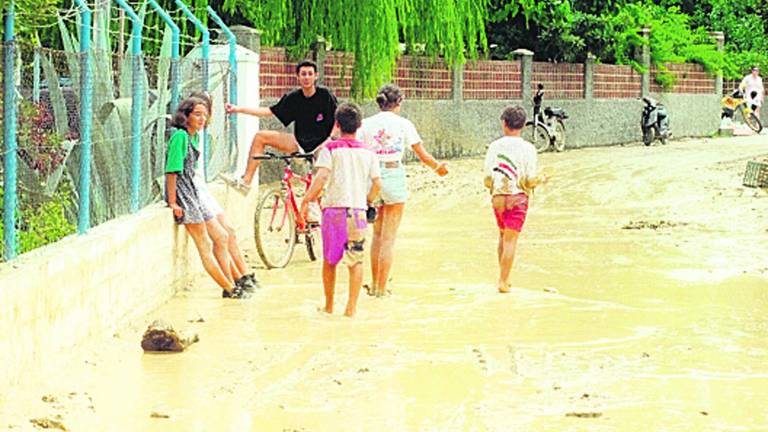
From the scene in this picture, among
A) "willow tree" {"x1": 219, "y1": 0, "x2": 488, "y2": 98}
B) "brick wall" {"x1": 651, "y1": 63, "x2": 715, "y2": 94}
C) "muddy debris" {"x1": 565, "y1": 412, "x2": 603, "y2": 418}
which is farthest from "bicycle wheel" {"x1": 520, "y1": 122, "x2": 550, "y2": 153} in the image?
"muddy debris" {"x1": 565, "y1": 412, "x2": 603, "y2": 418}

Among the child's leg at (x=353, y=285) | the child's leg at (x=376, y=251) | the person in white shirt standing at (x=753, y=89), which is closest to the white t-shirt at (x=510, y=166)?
the child's leg at (x=376, y=251)

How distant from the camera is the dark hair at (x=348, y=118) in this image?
10688 millimetres

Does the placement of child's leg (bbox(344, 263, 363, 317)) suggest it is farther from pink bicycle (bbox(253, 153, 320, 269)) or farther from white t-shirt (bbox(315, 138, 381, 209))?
pink bicycle (bbox(253, 153, 320, 269))

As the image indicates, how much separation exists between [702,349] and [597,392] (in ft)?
5.27

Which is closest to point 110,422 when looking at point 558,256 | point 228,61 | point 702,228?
point 558,256

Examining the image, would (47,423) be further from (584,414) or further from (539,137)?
(539,137)

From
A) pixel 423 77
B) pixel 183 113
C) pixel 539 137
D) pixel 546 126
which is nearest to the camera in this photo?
pixel 183 113

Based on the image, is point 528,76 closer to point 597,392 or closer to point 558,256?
point 558,256

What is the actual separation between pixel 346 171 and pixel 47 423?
13.2ft

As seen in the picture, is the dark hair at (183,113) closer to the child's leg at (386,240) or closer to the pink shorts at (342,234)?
the pink shorts at (342,234)

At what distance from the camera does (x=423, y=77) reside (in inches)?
1060

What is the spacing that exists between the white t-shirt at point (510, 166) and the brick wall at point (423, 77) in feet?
46.3

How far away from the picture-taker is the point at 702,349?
939 cm

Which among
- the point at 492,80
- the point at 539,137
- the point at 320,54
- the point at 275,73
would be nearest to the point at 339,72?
the point at 320,54
